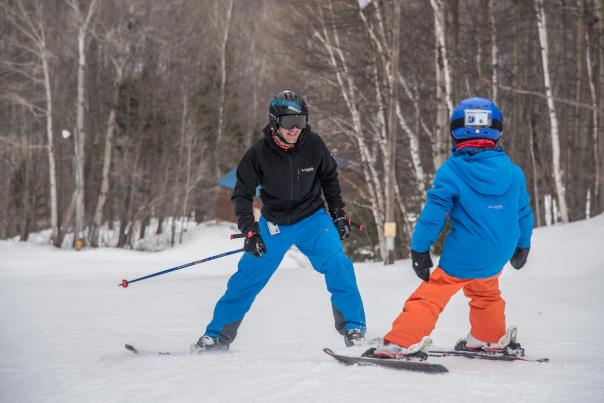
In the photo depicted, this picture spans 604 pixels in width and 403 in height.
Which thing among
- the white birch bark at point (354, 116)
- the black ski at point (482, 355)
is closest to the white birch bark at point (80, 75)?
the white birch bark at point (354, 116)

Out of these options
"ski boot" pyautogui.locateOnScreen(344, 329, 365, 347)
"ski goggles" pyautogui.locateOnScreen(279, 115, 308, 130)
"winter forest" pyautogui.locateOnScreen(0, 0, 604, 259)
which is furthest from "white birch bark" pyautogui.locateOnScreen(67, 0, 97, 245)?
"ski boot" pyautogui.locateOnScreen(344, 329, 365, 347)

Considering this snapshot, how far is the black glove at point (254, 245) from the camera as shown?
387cm

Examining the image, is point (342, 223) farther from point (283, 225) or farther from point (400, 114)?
point (400, 114)

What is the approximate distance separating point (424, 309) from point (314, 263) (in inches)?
43.2

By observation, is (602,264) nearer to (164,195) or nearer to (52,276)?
(52,276)

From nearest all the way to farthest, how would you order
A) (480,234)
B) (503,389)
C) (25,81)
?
(503,389) < (480,234) < (25,81)

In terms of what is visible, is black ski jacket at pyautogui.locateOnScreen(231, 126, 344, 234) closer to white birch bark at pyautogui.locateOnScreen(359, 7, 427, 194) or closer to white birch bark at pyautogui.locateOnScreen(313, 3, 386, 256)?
white birch bark at pyautogui.locateOnScreen(359, 7, 427, 194)

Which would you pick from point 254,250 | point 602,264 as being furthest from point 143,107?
point 254,250

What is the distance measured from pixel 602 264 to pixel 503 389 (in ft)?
18.2

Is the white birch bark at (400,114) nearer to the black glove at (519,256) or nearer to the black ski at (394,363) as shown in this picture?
the black glove at (519,256)

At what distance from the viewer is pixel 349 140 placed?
1622 centimetres

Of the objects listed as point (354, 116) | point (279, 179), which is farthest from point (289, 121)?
point (354, 116)

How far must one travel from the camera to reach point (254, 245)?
3.88 meters

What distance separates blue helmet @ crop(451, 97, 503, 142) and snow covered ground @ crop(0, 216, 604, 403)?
4.09ft
